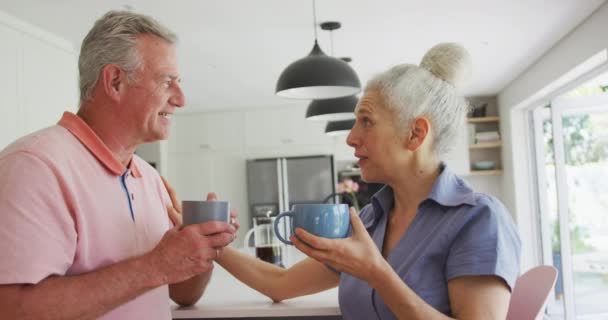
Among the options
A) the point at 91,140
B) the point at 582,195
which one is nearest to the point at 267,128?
the point at 582,195

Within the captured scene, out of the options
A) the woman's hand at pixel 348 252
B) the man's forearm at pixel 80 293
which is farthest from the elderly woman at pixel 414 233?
the man's forearm at pixel 80 293

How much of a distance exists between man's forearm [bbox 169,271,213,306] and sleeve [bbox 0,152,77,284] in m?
0.59

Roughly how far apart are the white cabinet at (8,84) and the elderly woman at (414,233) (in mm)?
2723

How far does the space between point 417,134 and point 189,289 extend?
80 cm

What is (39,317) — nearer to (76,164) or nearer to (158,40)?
(76,164)

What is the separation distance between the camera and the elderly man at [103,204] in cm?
90

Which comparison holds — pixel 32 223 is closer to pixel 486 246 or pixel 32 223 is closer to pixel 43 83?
pixel 486 246

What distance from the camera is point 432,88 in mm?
1346

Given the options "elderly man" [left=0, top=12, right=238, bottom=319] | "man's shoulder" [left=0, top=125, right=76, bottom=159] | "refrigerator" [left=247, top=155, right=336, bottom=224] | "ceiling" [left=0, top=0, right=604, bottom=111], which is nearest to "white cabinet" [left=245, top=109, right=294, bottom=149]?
"refrigerator" [left=247, top=155, right=336, bottom=224]

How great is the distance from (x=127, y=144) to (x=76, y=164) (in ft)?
0.52

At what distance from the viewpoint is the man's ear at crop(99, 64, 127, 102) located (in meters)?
1.16

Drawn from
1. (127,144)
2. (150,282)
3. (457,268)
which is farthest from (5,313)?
(457,268)

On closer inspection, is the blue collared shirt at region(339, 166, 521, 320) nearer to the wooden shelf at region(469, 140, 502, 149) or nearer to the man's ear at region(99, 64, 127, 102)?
the man's ear at region(99, 64, 127, 102)

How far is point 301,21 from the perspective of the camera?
3.76 m
